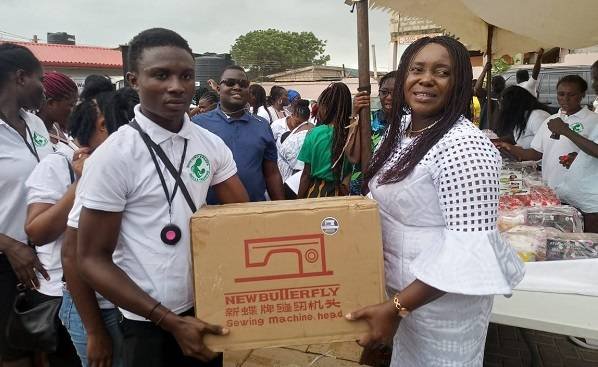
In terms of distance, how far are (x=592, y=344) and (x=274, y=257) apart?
2.59m

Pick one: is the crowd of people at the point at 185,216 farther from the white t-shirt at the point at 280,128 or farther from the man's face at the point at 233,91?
the white t-shirt at the point at 280,128

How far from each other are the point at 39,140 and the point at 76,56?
1878cm

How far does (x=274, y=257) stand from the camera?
131cm

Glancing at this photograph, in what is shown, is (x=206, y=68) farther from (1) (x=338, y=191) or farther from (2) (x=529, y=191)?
(2) (x=529, y=191)

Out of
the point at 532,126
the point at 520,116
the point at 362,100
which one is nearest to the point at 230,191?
the point at 362,100

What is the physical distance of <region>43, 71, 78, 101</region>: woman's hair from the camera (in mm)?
2730

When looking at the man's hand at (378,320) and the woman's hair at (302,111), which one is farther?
the woman's hair at (302,111)

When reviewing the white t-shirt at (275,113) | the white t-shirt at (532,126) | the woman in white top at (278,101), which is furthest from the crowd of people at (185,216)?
the woman in white top at (278,101)

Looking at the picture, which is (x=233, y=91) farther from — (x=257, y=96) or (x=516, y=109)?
(x=257, y=96)

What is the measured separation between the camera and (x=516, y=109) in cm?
430

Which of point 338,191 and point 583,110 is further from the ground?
point 583,110

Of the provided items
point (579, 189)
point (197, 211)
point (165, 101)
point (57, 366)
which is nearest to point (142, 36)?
point (165, 101)

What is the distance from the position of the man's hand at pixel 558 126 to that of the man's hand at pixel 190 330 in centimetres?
295

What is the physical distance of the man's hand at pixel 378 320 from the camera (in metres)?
1.32
